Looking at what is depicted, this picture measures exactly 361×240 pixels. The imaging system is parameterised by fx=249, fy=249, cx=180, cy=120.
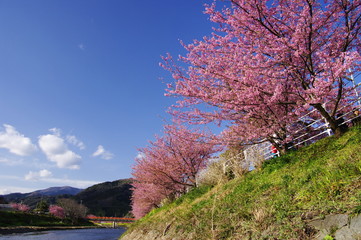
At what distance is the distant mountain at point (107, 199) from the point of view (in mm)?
145500

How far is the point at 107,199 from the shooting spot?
175m

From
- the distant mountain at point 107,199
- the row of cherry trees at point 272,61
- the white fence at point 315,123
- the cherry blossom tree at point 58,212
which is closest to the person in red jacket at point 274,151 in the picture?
the white fence at point 315,123

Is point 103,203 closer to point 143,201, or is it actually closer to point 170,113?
point 143,201

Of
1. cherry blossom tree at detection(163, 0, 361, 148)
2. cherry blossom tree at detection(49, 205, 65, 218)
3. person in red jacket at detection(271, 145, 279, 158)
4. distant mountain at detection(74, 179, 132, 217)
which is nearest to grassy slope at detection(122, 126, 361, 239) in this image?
cherry blossom tree at detection(163, 0, 361, 148)

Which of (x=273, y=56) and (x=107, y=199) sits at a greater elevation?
(x=273, y=56)

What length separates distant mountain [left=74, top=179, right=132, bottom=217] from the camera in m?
146

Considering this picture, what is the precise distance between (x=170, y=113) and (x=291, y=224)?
20.3 ft

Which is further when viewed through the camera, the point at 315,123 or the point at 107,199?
the point at 107,199

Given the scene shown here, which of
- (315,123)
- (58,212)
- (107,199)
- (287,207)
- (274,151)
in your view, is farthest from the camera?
(107,199)

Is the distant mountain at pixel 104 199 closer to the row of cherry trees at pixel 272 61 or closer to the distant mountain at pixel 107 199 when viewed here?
the distant mountain at pixel 107 199

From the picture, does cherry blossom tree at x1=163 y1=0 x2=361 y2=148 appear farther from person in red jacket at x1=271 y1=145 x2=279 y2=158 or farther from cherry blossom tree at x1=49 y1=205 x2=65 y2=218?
cherry blossom tree at x1=49 y1=205 x2=65 y2=218

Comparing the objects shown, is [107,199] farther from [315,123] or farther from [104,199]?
[315,123]

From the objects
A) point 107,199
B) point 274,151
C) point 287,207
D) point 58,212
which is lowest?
point 58,212

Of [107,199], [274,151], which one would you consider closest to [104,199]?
[107,199]
